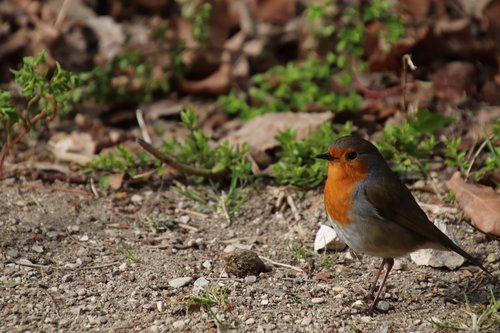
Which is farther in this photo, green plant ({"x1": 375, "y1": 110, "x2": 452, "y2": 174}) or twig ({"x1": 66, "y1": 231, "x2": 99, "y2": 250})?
green plant ({"x1": 375, "y1": 110, "x2": 452, "y2": 174})

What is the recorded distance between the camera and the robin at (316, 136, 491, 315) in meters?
3.92

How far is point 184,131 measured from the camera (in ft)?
19.9

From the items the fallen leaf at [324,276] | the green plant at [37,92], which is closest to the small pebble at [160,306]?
the fallen leaf at [324,276]

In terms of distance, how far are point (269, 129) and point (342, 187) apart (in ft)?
5.47

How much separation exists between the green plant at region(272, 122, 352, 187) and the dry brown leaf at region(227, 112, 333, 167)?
0.45 ft

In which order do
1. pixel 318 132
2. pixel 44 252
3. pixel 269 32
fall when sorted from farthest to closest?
pixel 269 32 < pixel 318 132 < pixel 44 252

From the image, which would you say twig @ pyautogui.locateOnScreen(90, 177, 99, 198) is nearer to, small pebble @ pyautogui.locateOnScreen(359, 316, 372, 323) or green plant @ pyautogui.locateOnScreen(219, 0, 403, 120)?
green plant @ pyautogui.locateOnScreen(219, 0, 403, 120)

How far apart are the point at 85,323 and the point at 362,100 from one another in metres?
3.07

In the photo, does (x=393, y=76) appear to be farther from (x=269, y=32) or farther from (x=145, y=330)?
(x=145, y=330)

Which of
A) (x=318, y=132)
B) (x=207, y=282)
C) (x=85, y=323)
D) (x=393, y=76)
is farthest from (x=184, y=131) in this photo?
(x=85, y=323)

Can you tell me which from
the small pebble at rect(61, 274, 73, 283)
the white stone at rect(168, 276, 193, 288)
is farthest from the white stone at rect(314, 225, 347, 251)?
the small pebble at rect(61, 274, 73, 283)

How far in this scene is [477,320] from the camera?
3.69 meters

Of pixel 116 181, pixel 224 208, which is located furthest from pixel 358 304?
pixel 116 181

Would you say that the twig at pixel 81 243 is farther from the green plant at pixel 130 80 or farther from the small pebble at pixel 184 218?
the green plant at pixel 130 80
